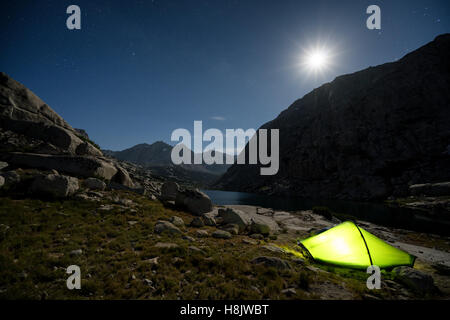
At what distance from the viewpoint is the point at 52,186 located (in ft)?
41.2

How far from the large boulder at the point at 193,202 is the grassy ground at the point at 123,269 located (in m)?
10.7

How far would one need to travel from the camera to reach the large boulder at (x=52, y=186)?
12133mm

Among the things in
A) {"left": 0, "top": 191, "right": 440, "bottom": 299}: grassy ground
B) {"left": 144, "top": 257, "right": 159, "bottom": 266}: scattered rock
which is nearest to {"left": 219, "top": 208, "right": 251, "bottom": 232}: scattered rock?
{"left": 0, "top": 191, "right": 440, "bottom": 299}: grassy ground

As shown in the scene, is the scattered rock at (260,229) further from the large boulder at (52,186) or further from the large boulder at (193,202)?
the large boulder at (52,186)

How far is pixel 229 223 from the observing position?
1727 cm

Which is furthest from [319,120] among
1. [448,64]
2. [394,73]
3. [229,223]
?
[229,223]

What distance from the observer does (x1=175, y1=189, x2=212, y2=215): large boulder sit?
2125 cm

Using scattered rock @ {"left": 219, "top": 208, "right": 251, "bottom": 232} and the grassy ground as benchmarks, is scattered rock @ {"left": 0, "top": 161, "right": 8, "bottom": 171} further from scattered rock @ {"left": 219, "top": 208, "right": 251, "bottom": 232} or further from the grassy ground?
scattered rock @ {"left": 219, "top": 208, "right": 251, "bottom": 232}

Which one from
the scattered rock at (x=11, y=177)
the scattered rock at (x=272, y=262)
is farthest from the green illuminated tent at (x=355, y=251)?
the scattered rock at (x=11, y=177)

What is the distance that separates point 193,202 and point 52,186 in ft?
43.6

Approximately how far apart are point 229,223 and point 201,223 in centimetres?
331

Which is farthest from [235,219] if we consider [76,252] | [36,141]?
[36,141]

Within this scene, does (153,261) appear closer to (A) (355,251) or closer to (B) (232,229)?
(B) (232,229)
